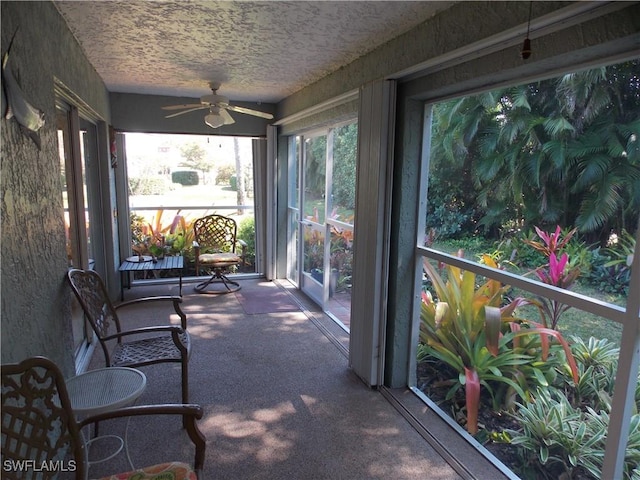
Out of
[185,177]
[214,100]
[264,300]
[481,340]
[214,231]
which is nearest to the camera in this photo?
[481,340]

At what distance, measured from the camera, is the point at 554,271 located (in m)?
1.89

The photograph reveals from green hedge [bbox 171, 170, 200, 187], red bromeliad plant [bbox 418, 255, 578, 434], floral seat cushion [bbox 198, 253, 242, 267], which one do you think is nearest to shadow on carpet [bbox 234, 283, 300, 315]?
floral seat cushion [bbox 198, 253, 242, 267]

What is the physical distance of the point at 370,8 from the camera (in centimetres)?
212

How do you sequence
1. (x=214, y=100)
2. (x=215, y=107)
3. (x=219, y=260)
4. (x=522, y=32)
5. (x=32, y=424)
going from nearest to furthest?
(x=32, y=424), (x=522, y=32), (x=214, y=100), (x=215, y=107), (x=219, y=260)

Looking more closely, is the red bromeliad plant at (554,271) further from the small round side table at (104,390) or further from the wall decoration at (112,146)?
the wall decoration at (112,146)

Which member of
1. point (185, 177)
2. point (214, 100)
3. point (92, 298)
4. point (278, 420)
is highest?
point (214, 100)

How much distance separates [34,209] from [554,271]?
2280 mm

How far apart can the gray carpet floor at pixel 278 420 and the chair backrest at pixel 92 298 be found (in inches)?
21.8

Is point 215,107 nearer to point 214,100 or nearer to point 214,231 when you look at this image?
point 214,100

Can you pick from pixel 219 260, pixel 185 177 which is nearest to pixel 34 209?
pixel 219 260

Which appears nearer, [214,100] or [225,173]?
[214,100]

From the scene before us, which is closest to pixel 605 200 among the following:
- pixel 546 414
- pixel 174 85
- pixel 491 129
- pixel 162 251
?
pixel 491 129

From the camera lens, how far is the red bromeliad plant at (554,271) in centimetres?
183

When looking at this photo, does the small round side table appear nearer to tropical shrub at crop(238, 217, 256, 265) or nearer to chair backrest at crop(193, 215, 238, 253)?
A: chair backrest at crop(193, 215, 238, 253)
